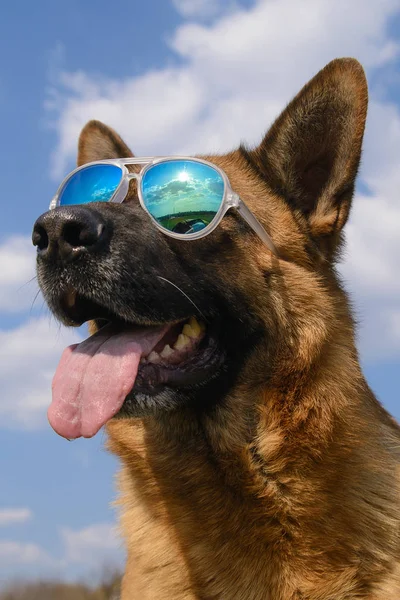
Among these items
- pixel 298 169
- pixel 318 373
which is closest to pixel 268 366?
pixel 318 373

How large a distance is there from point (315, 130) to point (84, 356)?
2219 millimetres

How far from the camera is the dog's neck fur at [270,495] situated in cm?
386

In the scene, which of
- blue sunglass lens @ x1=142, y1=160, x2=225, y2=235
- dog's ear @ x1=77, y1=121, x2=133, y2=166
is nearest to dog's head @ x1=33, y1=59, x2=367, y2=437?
blue sunglass lens @ x1=142, y1=160, x2=225, y2=235

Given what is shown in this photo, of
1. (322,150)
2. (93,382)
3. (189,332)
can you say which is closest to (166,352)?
(189,332)

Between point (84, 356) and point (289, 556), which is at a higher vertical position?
point (84, 356)

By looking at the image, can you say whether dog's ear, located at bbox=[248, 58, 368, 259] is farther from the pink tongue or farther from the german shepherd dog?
Answer: the pink tongue

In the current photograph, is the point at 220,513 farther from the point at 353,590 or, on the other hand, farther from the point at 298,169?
the point at 298,169

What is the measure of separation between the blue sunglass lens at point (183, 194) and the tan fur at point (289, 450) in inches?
7.4

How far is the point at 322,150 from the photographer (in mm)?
4785

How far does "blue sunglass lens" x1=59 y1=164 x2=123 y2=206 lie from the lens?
15.6 feet

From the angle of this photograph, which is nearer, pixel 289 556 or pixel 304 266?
pixel 289 556

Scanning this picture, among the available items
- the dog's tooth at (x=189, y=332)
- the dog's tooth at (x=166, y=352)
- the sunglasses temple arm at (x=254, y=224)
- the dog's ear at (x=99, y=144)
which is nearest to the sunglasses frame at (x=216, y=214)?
the sunglasses temple arm at (x=254, y=224)

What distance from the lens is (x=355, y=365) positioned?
173 inches

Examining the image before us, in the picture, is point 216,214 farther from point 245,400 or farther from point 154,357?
point 245,400
